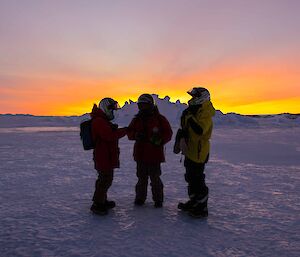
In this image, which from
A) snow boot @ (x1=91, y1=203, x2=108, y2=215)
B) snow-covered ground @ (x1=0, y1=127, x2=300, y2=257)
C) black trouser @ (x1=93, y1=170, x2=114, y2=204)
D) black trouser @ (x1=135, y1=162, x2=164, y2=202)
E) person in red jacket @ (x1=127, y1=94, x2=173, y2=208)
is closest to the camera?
snow-covered ground @ (x1=0, y1=127, x2=300, y2=257)

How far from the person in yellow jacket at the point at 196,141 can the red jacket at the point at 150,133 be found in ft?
0.81

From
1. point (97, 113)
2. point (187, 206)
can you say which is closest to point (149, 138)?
point (97, 113)

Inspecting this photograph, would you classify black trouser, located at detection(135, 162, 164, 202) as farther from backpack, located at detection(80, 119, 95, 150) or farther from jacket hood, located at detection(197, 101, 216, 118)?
jacket hood, located at detection(197, 101, 216, 118)

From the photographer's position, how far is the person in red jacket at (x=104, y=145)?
4.50 metres

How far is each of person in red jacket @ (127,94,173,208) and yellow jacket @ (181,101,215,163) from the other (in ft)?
1.13

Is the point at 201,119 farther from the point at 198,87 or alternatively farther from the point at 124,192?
the point at 124,192

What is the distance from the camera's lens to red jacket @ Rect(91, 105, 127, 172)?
448cm

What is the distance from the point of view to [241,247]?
3.49 metres

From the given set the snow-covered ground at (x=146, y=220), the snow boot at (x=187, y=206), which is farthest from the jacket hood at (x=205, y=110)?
the snow-covered ground at (x=146, y=220)

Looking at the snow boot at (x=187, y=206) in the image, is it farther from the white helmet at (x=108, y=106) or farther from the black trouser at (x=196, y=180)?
the white helmet at (x=108, y=106)

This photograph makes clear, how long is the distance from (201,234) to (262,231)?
72 centimetres

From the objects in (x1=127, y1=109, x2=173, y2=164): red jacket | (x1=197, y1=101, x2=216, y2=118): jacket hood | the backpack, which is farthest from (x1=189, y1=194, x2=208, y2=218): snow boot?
the backpack

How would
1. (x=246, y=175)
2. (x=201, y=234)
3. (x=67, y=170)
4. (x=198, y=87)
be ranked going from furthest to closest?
(x=67, y=170), (x=246, y=175), (x=198, y=87), (x=201, y=234)

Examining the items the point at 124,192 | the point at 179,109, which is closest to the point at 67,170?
the point at 124,192
